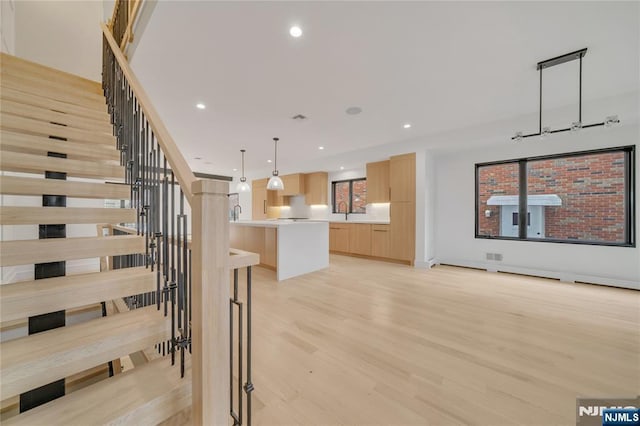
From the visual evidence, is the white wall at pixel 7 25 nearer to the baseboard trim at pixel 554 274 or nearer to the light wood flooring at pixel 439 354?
the light wood flooring at pixel 439 354

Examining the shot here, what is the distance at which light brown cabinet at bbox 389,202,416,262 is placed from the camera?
5141 mm

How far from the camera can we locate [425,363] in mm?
1864

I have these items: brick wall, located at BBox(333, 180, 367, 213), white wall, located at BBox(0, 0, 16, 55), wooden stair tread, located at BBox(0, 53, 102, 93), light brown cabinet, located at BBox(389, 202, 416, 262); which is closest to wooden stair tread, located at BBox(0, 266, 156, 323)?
wooden stair tread, located at BBox(0, 53, 102, 93)

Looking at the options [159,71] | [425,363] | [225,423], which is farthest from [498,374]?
[159,71]

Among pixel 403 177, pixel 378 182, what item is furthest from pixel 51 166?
pixel 378 182

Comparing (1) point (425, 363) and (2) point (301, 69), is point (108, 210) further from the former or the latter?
(1) point (425, 363)

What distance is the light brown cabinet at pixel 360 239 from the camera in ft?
19.6

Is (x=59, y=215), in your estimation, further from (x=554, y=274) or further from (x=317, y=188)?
(x=554, y=274)

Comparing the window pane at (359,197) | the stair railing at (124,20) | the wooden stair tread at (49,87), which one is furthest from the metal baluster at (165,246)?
the window pane at (359,197)

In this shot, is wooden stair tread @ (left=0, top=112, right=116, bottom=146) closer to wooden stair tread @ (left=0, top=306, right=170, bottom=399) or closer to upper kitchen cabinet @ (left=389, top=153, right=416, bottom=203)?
wooden stair tread @ (left=0, top=306, right=170, bottom=399)

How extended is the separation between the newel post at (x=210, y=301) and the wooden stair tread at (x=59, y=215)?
1197 mm

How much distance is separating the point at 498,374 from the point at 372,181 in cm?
474

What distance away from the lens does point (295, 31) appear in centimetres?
207

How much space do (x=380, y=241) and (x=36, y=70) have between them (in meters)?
6.00
